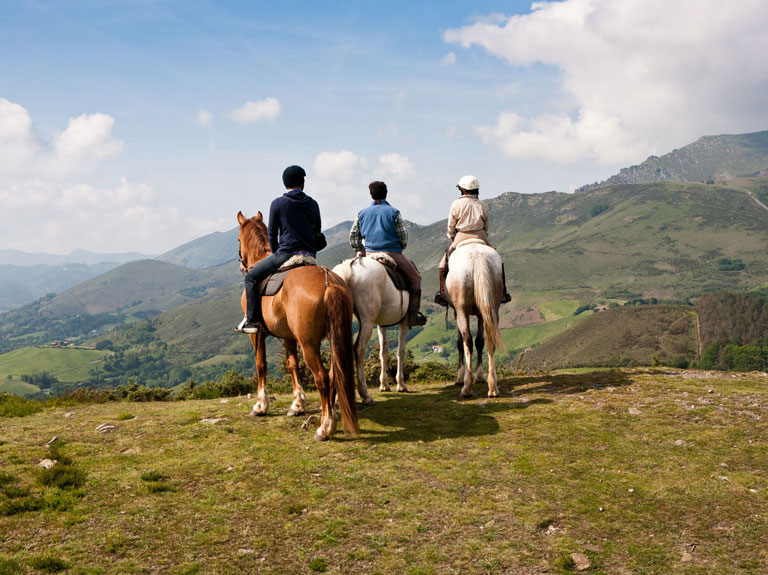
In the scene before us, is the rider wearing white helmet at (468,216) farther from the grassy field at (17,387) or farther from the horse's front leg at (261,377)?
the grassy field at (17,387)

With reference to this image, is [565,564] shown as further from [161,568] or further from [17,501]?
[17,501]

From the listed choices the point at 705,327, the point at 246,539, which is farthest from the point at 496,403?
the point at 705,327

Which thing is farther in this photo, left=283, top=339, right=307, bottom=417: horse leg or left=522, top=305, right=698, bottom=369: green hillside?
left=522, top=305, right=698, bottom=369: green hillside

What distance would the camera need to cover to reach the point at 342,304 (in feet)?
25.3

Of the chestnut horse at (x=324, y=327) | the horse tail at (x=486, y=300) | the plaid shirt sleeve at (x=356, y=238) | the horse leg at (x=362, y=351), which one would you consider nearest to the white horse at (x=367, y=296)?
the horse leg at (x=362, y=351)

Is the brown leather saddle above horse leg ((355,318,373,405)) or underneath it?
above

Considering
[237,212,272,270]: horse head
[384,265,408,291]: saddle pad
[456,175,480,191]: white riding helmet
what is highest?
[456,175,480,191]: white riding helmet

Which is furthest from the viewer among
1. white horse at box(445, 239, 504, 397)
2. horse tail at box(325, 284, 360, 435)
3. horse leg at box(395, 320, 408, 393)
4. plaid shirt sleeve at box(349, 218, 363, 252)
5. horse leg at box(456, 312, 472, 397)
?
horse leg at box(395, 320, 408, 393)

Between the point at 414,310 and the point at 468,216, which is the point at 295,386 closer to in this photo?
the point at 414,310

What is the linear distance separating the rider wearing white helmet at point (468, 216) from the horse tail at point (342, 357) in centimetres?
357

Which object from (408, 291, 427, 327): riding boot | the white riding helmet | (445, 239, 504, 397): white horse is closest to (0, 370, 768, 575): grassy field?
(445, 239, 504, 397): white horse

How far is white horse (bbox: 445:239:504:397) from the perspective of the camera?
386 inches

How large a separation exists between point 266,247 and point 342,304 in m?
2.92

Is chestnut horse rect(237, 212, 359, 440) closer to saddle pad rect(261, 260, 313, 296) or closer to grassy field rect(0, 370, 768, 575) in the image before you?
saddle pad rect(261, 260, 313, 296)
